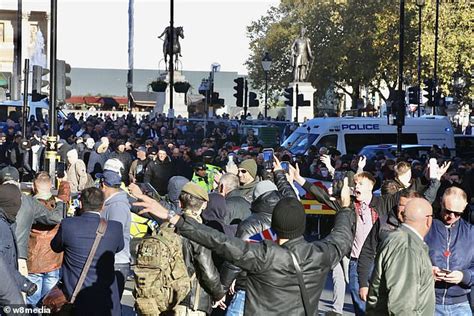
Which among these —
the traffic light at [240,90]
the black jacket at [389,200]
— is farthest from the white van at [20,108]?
the black jacket at [389,200]

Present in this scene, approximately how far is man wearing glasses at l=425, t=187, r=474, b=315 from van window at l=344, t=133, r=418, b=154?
22.1 meters

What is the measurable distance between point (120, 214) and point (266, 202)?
1.21m

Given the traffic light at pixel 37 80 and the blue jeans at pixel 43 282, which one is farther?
the traffic light at pixel 37 80

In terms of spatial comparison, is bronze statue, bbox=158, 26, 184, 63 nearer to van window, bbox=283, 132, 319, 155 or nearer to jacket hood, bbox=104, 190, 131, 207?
van window, bbox=283, 132, 319, 155

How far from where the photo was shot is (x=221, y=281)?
8.01m

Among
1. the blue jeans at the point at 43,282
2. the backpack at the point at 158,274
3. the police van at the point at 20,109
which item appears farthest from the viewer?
the police van at the point at 20,109

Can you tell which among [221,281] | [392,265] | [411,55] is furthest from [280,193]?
[411,55]

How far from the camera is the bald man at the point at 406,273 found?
6605 millimetres

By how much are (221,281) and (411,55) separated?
59.9 metres

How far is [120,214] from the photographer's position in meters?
9.12

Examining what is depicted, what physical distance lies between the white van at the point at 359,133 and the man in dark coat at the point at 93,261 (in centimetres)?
2106

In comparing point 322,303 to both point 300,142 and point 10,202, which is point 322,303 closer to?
point 10,202

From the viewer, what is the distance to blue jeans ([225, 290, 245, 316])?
786 centimetres

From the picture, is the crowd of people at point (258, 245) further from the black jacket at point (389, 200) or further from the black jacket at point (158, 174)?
the black jacket at point (158, 174)
